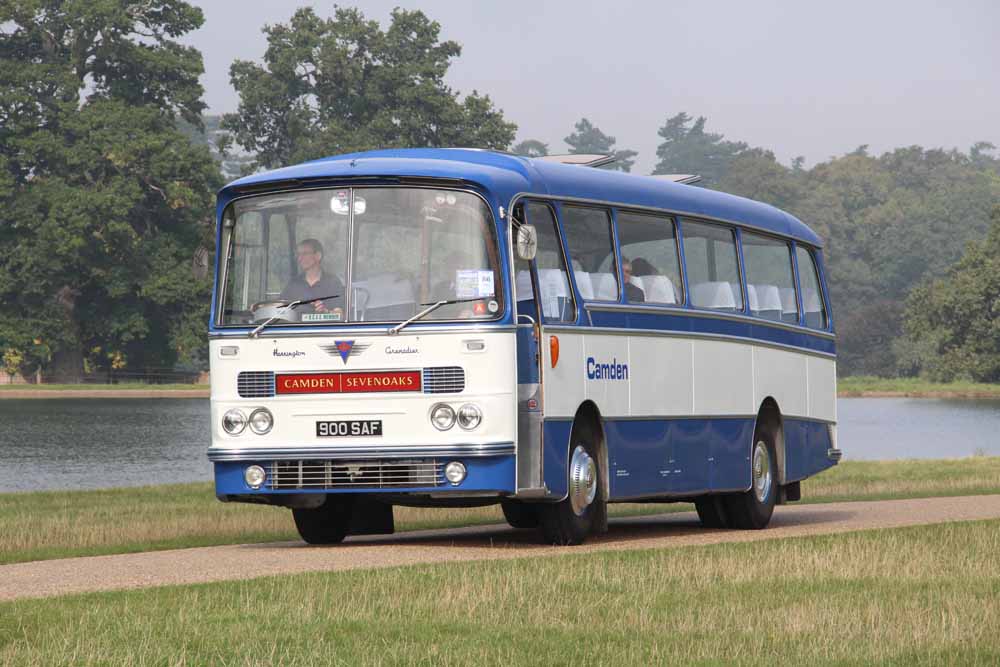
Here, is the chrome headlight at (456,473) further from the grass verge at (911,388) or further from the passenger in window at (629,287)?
the grass verge at (911,388)

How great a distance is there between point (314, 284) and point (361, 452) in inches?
56.6

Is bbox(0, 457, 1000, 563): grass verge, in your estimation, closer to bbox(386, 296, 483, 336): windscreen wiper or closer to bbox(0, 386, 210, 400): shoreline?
bbox(386, 296, 483, 336): windscreen wiper

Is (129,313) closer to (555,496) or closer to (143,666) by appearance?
(555,496)

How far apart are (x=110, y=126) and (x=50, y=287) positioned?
7.84m

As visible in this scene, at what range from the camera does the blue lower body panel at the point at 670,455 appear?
1664cm

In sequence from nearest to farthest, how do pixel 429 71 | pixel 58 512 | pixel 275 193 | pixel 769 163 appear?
pixel 275 193
pixel 58 512
pixel 429 71
pixel 769 163

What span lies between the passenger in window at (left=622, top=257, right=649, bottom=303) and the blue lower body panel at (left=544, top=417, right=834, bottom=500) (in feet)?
3.58

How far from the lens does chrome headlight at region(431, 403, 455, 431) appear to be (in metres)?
15.9

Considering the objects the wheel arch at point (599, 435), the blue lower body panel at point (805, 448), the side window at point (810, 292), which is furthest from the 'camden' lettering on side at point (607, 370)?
the side window at point (810, 292)

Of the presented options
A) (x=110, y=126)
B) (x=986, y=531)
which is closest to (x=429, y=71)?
(x=110, y=126)

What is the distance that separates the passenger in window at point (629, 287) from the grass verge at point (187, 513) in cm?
506

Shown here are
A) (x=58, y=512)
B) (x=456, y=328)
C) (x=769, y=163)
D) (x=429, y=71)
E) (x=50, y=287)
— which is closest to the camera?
(x=456, y=328)

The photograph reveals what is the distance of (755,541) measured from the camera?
17031 mm

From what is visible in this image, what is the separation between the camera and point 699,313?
1956 cm
